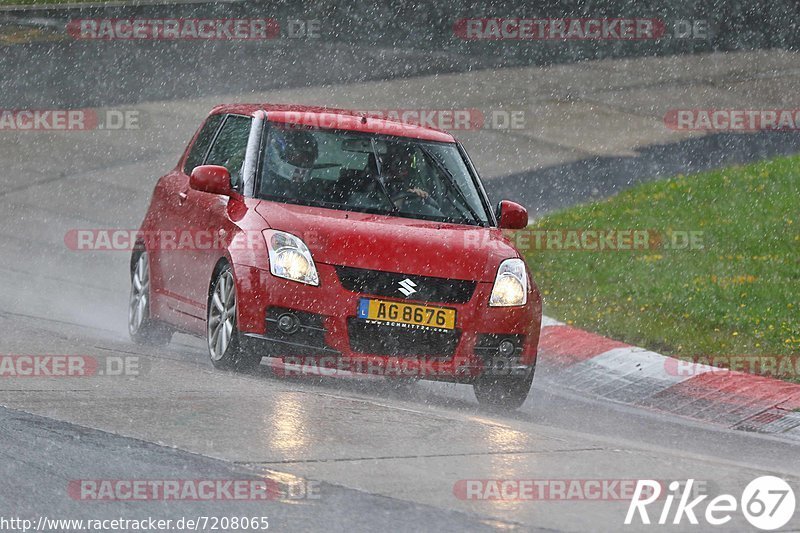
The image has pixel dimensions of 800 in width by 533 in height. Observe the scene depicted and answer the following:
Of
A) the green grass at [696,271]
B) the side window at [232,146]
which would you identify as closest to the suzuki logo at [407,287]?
the side window at [232,146]

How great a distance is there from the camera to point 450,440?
7.72 metres

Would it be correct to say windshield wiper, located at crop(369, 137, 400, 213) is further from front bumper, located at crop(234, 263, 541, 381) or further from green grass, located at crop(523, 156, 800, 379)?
green grass, located at crop(523, 156, 800, 379)

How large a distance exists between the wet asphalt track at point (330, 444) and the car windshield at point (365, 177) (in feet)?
3.52

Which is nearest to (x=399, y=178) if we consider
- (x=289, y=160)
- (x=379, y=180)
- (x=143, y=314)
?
(x=379, y=180)

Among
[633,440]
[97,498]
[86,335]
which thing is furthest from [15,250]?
[97,498]

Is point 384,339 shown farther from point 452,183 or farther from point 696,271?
point 696,271

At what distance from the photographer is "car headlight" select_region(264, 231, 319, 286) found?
9.02m

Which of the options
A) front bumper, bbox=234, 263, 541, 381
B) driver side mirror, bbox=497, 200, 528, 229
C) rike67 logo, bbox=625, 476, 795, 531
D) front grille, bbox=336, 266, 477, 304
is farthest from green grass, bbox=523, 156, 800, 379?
rike67 logo, bbox=625, 476, 795, 531

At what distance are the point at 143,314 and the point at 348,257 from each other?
2.59 metres

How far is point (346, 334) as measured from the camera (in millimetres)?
8984

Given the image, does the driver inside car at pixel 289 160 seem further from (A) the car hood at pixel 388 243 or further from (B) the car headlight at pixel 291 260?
(B) the car headlight at pixel 291 260

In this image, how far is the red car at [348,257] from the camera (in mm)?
9008

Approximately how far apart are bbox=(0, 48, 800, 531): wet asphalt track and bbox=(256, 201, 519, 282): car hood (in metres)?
0.75

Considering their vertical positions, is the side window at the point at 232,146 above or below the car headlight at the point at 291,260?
above
